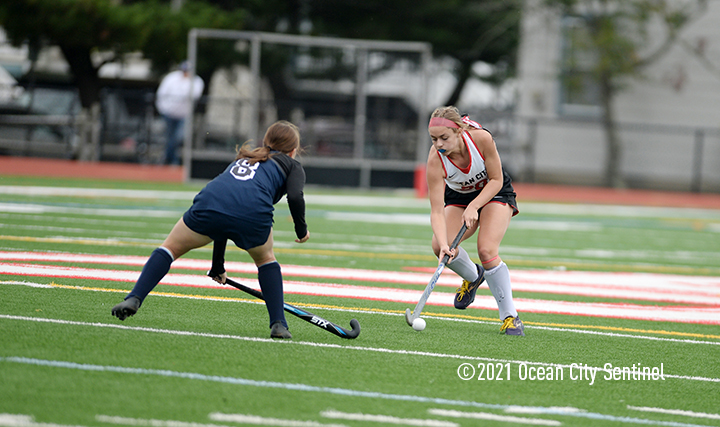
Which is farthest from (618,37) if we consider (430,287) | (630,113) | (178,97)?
(430,287)

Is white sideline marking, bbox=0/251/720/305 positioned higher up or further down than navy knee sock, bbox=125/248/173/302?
further down

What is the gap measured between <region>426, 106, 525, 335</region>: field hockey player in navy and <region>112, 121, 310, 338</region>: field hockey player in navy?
107 cm

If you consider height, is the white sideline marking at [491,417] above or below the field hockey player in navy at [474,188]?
below

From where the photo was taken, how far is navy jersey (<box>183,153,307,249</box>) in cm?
533

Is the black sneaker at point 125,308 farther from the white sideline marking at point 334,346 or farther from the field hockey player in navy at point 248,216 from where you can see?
the white sideline marking at point 334,346

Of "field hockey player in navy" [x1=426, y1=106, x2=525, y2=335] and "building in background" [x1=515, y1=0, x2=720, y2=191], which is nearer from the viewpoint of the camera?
"field hockey player in navy" [x1=426, y1=106, x2=525, y2=335]

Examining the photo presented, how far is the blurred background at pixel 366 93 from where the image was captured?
20.7 metres

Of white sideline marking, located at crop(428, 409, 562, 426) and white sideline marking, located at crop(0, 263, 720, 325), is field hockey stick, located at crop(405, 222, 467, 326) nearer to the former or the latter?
white sideline marking, located at crop(0, 263, 720, 325)

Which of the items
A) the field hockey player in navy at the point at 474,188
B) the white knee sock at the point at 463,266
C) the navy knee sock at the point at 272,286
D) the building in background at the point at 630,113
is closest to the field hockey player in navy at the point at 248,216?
the navy knee sock at the point at 272,286

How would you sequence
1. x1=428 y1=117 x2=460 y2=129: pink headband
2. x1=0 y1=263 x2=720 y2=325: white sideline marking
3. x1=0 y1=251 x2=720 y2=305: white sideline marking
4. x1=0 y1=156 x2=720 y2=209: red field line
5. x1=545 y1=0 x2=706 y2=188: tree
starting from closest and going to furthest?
x1=428 y1=117 x2=460 y2=129: pink headband → x1=0 y1=263 x2=720 y2=325: white sideline marking → x1=0 y1=251 x2=720 y2=305: white sideline marking → x1=0 y1=156 x2=720 y2=209: red field line → x1=545 y1=0 x2=706 y2=188: tree

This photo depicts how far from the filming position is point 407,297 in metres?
7.64

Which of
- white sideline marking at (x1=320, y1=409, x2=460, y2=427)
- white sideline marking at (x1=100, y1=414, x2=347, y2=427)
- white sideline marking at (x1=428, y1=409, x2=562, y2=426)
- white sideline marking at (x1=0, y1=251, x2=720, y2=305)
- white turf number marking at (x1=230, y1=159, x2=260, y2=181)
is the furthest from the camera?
white sideline marking at (x1=0, y1=251, x2=720, y2=305)

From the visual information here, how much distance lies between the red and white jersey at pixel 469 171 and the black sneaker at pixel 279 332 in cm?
167

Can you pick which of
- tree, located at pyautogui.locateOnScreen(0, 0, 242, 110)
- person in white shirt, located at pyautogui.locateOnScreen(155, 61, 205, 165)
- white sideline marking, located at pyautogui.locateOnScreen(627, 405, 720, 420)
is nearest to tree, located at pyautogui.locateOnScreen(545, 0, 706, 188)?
tree, located at pyautogui.locateOnScreen(0, 0, 242, 110)
